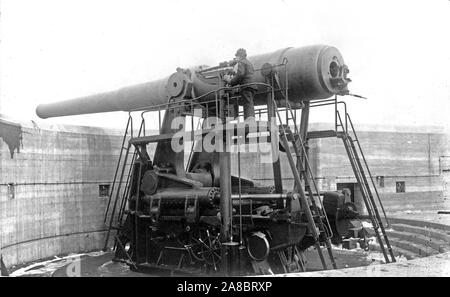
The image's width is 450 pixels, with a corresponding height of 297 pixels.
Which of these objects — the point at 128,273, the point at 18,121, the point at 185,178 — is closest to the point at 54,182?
the point at 18,121

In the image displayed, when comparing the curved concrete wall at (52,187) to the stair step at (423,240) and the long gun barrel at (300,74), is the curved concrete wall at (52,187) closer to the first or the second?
the long gun barrel at (300,74)

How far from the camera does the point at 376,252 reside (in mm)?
9992

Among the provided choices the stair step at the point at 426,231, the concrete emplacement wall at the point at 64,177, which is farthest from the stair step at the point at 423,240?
the concrete emplacement wall at the point at 64,177

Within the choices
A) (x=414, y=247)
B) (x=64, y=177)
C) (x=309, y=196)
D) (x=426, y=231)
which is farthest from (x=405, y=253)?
(x=64, y=177)

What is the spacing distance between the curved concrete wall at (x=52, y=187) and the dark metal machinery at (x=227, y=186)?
2.41 meters

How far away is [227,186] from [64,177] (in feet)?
17.7

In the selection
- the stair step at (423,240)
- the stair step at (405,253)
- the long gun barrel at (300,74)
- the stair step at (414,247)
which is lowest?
the stair step at (405,253)

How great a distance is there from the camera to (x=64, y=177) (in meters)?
10.3

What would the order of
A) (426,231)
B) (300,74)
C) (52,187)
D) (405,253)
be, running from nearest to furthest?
1. (300,74)
2. (405,253)
3. (426,231)
4. (52,187)

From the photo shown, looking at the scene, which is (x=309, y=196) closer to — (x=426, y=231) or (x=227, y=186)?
(x=227, y=186)

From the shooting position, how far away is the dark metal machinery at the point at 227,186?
6.09 m

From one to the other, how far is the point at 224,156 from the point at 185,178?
125cm

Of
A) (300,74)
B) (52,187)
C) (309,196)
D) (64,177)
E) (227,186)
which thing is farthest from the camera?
(64,177)

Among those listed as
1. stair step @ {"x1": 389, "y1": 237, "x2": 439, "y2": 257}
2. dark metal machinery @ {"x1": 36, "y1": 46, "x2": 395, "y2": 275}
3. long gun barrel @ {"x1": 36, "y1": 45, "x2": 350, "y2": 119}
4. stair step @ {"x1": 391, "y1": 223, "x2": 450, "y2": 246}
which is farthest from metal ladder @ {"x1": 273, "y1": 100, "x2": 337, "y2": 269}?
stair step @ {"x1": 391, "y1": 223, "x2": 450, "y2": 246}
